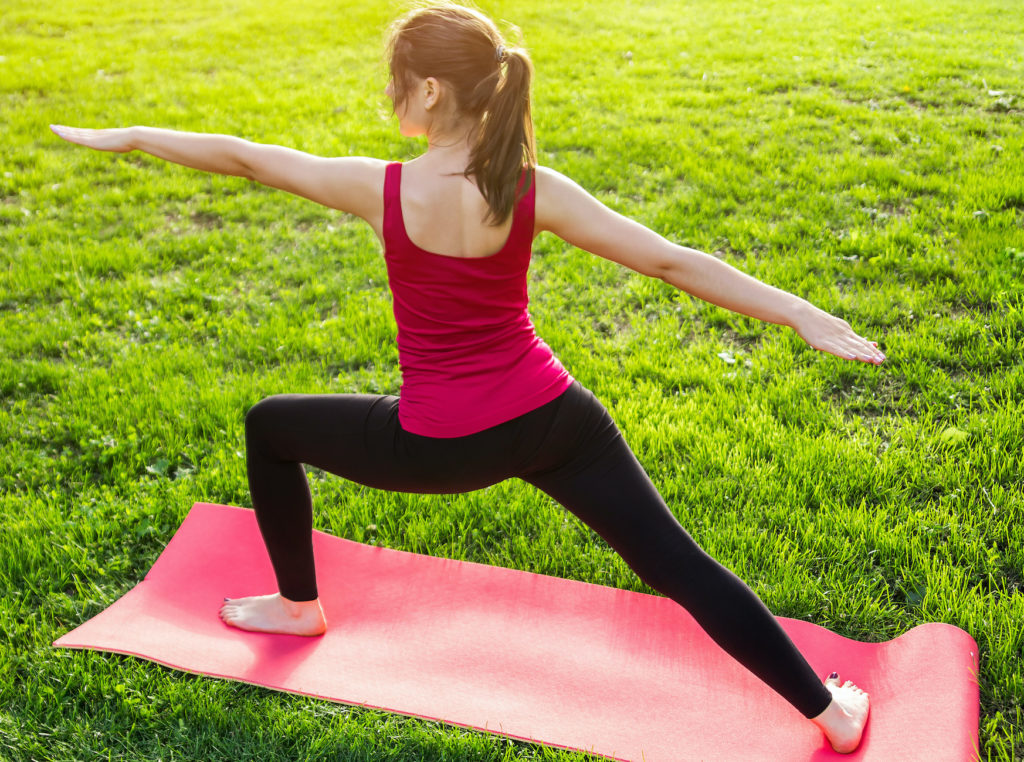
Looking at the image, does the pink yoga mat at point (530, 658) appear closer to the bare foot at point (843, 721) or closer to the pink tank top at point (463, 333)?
the bare foot at point (843, 721)

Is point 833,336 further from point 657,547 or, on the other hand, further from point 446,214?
point 446,214

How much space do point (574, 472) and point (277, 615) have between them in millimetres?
1303

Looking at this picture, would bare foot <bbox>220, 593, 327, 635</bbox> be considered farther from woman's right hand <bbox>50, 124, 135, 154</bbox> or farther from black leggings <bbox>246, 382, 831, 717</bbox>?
woman's right hand <bbox>50, 124, 135, 154</bbox>

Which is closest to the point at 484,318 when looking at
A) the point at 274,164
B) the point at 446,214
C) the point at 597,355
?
the point at 446,214

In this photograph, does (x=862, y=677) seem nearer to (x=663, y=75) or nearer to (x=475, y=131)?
(x=475, y=131)

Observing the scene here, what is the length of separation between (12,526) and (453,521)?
5.63 feet

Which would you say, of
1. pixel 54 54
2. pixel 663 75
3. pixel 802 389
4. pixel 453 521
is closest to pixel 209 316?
pixel 453 521

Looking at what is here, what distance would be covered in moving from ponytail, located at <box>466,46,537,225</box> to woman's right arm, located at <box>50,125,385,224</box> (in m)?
0.28

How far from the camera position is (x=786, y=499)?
11.3 feet

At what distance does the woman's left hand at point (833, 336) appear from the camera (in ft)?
7.03

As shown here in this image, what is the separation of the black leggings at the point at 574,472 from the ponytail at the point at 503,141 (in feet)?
1.88

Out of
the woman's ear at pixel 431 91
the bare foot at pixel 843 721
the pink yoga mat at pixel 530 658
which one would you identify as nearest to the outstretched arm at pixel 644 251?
the woman's ear at pixel 431 91

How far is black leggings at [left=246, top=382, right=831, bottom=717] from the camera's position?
2318 millimetres

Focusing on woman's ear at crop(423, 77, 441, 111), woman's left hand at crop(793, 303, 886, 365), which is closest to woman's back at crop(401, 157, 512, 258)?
woman's ear at crop(423, 77, 441, 111)
